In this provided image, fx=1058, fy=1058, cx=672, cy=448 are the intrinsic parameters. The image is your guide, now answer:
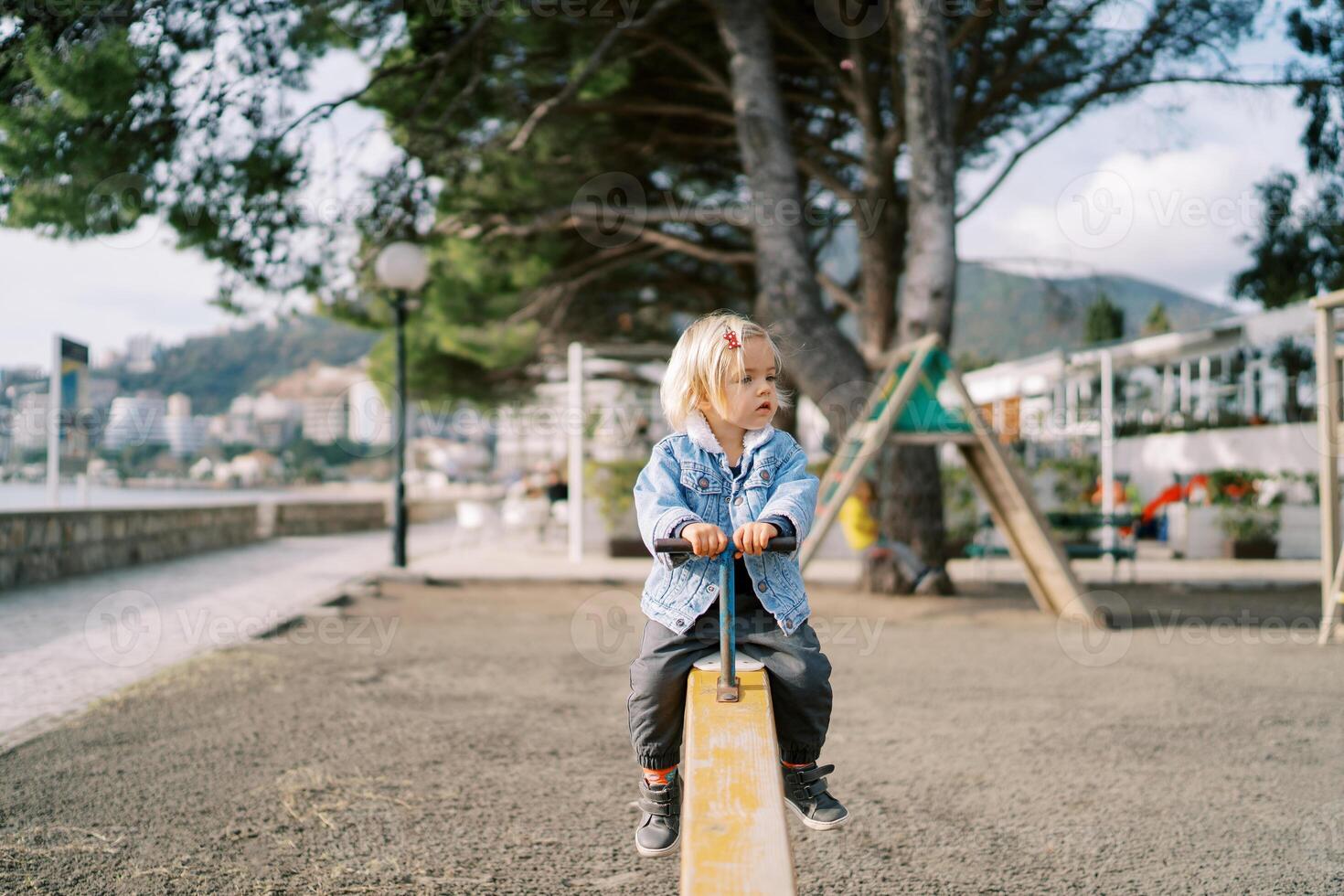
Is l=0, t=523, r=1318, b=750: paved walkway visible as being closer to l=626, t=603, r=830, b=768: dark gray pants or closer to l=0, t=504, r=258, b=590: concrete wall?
l=0, t=504, r=258, b=590: concrete wall

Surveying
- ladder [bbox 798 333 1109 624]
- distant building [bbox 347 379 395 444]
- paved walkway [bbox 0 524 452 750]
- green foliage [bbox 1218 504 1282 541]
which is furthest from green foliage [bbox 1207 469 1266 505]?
paved walkway [bbox 0 524 452 750]

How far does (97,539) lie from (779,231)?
8046 mm

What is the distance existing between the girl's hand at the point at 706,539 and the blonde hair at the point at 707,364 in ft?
1.32

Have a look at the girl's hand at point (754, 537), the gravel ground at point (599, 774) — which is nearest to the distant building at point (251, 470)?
the gravel ground at point (599, 774)

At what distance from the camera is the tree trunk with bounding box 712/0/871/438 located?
10.3m

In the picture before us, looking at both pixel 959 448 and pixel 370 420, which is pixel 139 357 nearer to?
pixel 370 420

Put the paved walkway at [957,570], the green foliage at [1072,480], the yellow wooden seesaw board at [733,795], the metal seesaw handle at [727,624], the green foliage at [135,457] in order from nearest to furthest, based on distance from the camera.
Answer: the yellow wooden seesaw board at [733,795], the metal seesaw handle at [727,624], the paved walkway at [957,570], the green foliage at [135,457], the green foliage at [1072,480]

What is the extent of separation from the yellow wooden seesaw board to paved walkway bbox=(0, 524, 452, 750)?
3604mm

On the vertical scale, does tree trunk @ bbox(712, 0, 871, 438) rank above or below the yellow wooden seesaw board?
above

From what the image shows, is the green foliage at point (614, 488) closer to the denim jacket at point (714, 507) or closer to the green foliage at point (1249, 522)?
the green foliage at point (1249, 522)

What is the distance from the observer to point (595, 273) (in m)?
14.8

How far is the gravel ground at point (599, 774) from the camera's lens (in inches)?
122

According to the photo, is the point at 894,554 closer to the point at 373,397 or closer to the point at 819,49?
the point at 819,49

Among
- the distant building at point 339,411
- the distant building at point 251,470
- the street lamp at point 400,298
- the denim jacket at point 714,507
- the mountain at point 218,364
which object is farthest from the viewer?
the distant building at point 251,470
